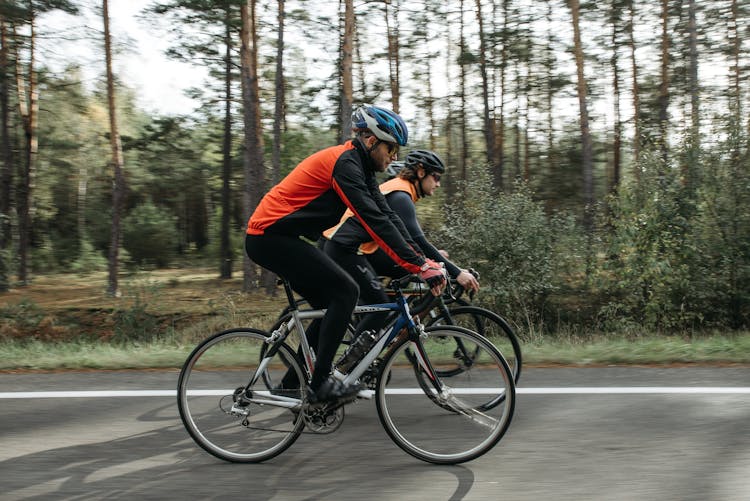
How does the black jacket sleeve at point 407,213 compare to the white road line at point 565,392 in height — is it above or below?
above

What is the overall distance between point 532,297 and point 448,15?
16.9m

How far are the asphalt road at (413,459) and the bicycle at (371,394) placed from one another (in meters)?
0.12

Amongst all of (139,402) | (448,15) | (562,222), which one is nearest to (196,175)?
(448,15)

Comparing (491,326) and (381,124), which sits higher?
(381,124)

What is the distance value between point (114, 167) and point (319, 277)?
915 inches

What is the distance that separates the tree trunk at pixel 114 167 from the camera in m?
22.6

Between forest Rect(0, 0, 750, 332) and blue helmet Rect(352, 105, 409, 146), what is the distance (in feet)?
33.1

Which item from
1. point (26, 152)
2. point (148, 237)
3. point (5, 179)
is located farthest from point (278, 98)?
point (148, 237)

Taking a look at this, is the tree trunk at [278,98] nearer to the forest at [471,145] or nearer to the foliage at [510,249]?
the forest at [471,145]

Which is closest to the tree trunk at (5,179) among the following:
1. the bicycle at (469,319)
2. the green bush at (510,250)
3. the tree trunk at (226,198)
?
the tree trunk at (226,198)

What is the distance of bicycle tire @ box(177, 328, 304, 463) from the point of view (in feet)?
13.7

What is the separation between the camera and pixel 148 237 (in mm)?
41688

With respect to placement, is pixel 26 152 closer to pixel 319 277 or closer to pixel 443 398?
pixel 319 277

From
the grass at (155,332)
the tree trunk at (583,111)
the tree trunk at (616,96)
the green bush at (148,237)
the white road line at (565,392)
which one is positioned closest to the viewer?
the white road line at (565,392)
